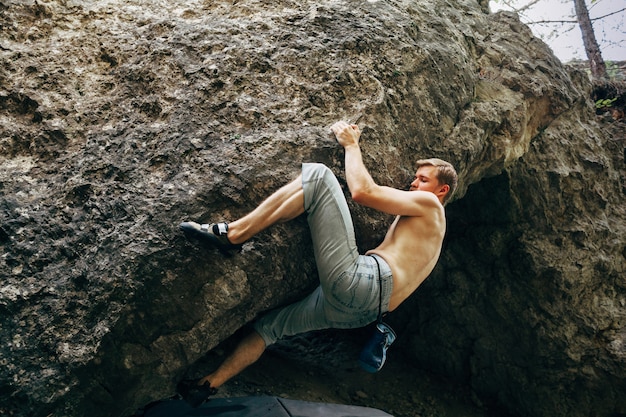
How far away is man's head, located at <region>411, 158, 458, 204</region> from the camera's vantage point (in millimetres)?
3287

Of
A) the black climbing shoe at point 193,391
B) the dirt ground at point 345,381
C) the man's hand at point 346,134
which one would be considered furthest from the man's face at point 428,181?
the dirt ground at point 345,381

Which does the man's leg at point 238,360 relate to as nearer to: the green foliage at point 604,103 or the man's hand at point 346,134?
the man's hand at point 346,134

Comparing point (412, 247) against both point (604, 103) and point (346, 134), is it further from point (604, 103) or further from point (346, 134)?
point (604, 103)

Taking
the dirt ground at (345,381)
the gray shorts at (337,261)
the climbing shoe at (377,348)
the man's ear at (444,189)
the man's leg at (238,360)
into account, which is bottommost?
the dirt ground at (345,381)

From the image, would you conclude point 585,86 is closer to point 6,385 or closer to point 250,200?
point 250,200

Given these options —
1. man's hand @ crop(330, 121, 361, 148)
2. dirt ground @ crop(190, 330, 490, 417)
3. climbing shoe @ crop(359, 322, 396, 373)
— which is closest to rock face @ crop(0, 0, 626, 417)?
man's hand @ crop(330, 121, 361, 148)

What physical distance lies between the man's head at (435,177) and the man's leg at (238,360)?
159cm

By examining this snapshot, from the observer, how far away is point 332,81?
3307mm

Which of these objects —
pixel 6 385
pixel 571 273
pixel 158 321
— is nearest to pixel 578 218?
pixel 571 273

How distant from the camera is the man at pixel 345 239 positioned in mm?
2760

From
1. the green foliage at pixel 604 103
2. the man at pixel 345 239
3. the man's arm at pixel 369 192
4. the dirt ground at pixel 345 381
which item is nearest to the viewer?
the man at pixel 345 239

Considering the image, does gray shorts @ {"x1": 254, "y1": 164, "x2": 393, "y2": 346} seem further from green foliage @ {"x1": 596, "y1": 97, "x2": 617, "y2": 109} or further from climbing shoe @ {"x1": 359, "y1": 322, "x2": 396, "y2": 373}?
green foliage @ {"x1": 596, "y1": 97, "x2": 617, "y2": 109}

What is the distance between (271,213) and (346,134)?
792 mm

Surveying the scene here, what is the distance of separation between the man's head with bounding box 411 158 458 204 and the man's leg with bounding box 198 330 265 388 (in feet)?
5.21
